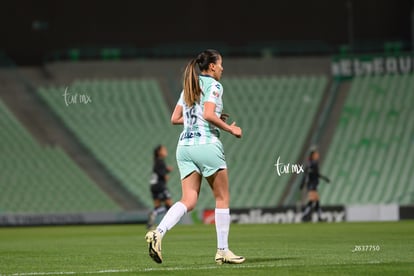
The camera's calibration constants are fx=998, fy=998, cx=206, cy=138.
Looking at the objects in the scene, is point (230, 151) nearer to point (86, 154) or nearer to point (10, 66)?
point (86, 154)

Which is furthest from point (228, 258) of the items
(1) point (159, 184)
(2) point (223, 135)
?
(2) point (223, 135)

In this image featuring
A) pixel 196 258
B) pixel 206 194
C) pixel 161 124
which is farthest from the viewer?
pixel 161 124

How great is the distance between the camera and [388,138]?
3522cm

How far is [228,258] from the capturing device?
35.5 ft

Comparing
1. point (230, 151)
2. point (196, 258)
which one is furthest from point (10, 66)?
point (196, 258)

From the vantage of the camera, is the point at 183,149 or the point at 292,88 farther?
the point at 292,88

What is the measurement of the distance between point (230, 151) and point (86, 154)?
508 cm

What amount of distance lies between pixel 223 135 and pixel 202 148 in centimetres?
2517

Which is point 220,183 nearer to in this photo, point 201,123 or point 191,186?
point 191,186

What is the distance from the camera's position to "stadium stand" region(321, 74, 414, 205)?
32906 millimetres

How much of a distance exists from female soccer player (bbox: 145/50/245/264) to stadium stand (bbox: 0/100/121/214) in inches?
861

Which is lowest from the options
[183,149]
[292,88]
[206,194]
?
[206,194]

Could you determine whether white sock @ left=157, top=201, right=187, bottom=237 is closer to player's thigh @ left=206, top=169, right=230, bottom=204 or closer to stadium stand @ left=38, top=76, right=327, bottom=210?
player's thigh @ left=206, top=169, right=230, bottom=204

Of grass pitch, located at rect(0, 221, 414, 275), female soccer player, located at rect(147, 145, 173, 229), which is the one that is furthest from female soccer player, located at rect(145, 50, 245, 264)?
female soccer player, located at rect(147, 145, 173, 229)
